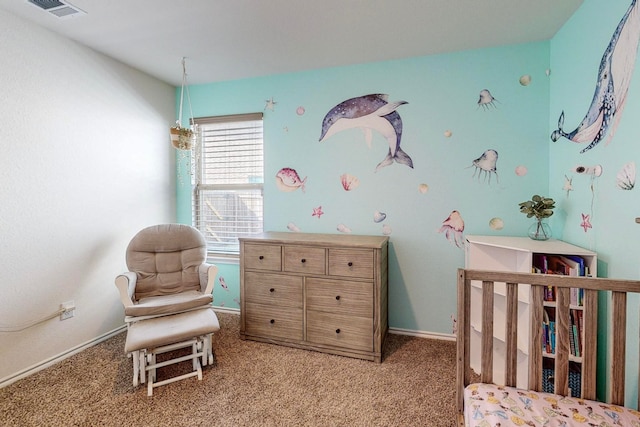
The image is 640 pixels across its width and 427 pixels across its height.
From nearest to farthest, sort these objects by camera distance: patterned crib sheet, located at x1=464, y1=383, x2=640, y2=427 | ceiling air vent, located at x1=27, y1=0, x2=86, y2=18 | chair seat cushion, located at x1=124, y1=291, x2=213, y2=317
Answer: patterned crib sheet, located at x1=464, y1=383, x2=640, y2=427, ceiling air vent, located at x1=27, y1=0, x2=86, y2=18, chair seat cushion, located at x1=124, y1=291, x2=213, y2=317

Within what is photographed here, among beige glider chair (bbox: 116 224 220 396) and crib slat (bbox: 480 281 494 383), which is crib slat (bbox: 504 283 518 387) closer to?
crib slat (bbox: 480 281 494 383)

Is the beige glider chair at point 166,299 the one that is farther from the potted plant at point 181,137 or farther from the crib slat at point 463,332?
the crib slat at point 463,332

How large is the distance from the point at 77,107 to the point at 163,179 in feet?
3.24

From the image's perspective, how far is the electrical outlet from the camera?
2320 mm

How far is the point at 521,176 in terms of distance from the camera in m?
2.39

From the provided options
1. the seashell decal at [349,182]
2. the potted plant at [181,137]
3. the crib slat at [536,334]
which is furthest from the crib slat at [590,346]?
the potted plant at [181,137]

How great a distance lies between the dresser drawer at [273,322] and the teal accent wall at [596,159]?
1.94 meters

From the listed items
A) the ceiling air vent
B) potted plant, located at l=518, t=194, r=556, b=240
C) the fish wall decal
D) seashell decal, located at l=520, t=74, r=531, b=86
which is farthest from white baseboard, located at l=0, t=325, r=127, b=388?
seashell decal, located at l=520, t=74, r=531, b=86

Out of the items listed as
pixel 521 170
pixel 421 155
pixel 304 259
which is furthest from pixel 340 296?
pixel 521 170

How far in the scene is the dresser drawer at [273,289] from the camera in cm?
246

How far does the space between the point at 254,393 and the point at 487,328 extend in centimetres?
145

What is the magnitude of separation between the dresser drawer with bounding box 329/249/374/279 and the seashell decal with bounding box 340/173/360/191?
0.71 metres

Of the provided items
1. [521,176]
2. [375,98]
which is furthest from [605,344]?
[375,98]

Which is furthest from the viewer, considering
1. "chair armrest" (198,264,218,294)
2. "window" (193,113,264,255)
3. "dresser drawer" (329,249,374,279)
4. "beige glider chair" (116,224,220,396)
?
"window" (193,113,264,255)
